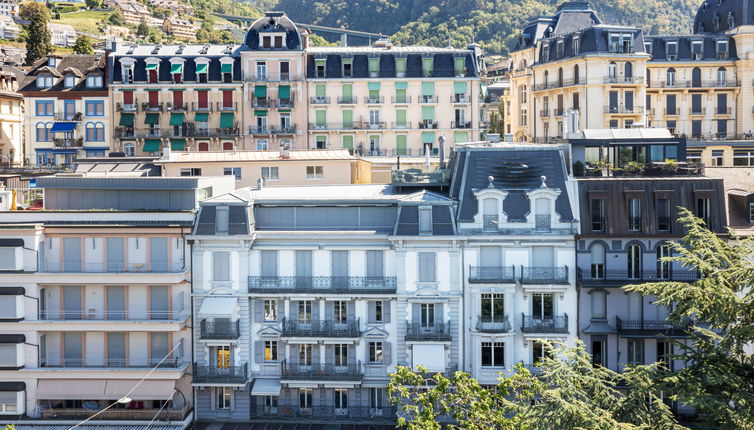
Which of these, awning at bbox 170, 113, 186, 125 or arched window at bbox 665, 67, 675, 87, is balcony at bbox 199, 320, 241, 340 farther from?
arched window at bbox 665, 67, 675, 87

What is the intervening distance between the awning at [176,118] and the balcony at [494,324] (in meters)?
35.5

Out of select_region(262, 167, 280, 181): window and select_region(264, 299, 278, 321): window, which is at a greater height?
select_region(262, 167, 280, 181): window

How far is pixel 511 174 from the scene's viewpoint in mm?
44438

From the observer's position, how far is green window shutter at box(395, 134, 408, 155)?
231 ft

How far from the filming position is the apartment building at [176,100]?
228 ft

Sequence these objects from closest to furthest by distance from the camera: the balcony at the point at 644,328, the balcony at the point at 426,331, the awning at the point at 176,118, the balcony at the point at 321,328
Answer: the balcony at the point at 644,328, the balcony at the point at 426,331, the balcony at the point at 321,328, the awning at the point at 176,118

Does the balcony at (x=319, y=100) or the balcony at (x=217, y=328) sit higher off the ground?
the balcony at (x=319, y=100)

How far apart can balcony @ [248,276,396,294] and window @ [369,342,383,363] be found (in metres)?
2.66

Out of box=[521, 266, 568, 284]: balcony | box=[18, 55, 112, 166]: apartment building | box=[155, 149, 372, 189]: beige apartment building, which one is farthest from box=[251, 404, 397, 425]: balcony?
box=[18, 55, 112, 166]: apartment building

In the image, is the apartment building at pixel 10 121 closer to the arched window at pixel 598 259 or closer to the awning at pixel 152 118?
the awning at pixel 152 118

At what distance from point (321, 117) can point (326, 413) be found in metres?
31.6

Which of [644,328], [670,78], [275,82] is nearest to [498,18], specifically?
[670,78]

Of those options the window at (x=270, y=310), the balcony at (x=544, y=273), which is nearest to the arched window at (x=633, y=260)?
the balcony at (x=544, y=273)

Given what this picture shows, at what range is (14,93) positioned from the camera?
7925cm
